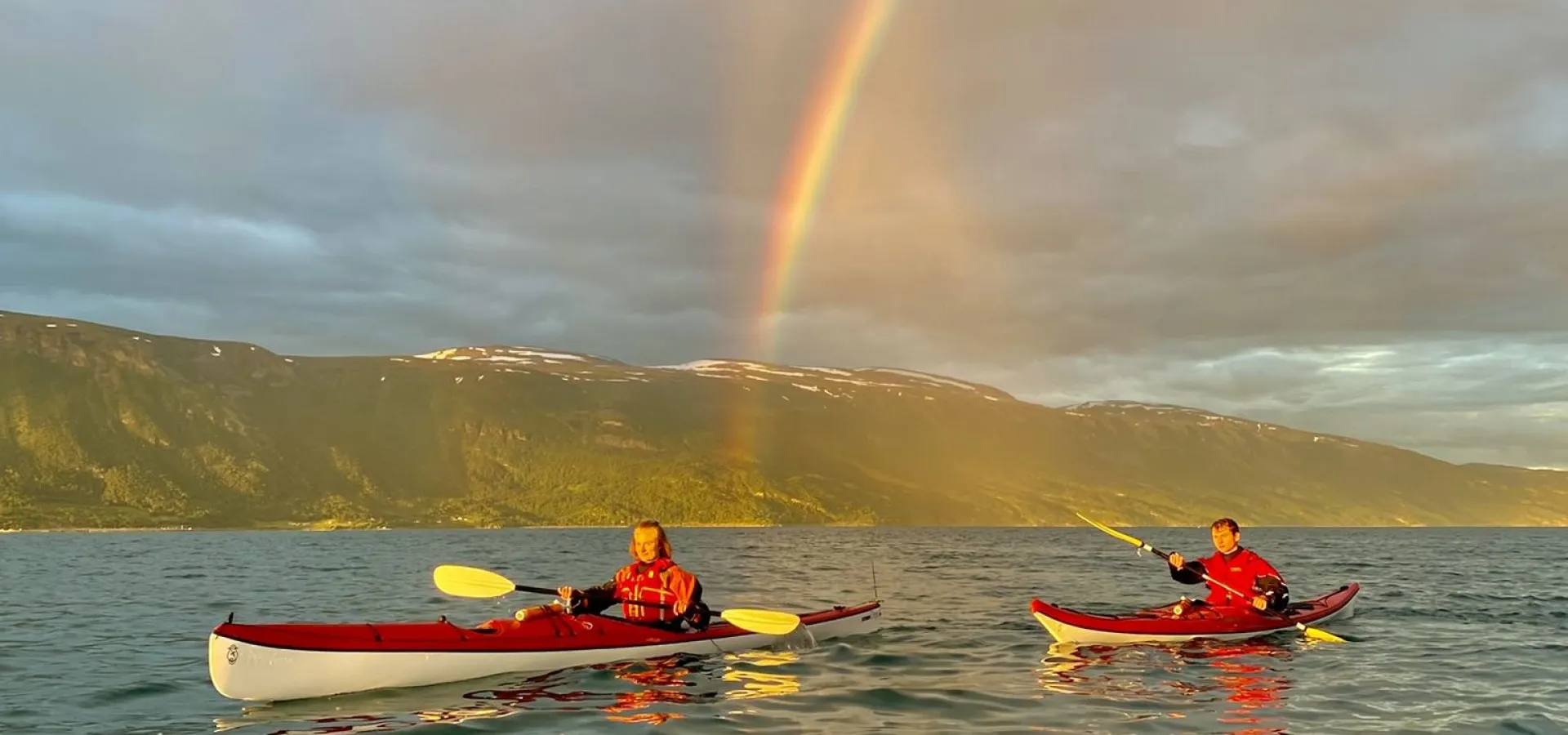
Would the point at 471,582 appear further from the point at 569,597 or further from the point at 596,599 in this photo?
the point at 596,599

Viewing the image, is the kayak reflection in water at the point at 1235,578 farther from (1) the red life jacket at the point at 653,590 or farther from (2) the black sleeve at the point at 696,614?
(1) the red life jacket at the point at 653,590

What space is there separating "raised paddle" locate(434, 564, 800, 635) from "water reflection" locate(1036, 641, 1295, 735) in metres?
4.75

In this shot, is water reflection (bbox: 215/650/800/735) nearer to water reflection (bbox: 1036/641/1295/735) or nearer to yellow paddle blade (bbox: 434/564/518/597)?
yellow paddle blade (bbox: 434/564/518/597)

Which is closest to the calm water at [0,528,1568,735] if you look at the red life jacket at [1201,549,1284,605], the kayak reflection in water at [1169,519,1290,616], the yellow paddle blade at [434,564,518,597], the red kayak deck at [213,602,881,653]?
the red kayak deck at [213,602,881,653]

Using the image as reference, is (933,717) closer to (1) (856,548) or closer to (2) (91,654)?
(2) (91,654)

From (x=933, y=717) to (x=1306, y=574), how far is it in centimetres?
4755

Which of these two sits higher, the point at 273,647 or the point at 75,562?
the point at 273,647

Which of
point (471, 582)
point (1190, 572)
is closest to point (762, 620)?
point (471, 582)

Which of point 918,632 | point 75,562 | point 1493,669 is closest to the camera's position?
point 1493,669

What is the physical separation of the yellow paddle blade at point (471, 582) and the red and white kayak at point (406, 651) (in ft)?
4.84

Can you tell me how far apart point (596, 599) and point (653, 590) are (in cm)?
117

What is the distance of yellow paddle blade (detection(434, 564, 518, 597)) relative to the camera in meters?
19.3

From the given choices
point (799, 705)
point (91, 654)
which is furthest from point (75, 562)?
point (799, 705)

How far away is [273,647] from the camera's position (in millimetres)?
15156
